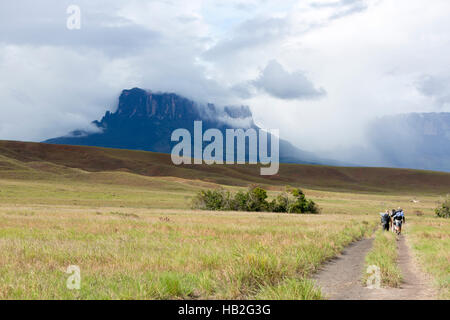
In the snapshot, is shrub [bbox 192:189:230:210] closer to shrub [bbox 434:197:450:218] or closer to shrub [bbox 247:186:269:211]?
shrub [bbox 247:186:269:211]

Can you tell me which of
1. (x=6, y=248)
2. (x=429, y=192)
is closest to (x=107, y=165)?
(x=429, y=192)

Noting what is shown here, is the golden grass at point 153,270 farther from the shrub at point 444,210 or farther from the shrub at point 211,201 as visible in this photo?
the shrub at point 444,210

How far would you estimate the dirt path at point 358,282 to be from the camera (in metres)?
9.31

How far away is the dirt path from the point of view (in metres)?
9.31

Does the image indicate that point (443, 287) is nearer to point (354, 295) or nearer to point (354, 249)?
point (354, 295)

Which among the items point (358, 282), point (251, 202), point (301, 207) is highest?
point (358, 282)

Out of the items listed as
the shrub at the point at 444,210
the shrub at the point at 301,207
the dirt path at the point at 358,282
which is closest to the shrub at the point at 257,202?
the shrub at the point at 301,207

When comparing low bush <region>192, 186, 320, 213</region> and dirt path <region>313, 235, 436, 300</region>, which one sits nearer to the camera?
dirt path <region>313, 235, 436, 300</region>

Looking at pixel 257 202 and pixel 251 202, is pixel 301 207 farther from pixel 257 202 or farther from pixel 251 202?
pixel 251 202

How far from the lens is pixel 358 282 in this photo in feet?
36.0

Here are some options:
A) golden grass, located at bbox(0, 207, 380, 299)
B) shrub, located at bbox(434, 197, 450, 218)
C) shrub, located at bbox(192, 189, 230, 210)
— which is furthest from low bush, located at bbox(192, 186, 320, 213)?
golden grass, located at bbox(0, 207, 380, 299)

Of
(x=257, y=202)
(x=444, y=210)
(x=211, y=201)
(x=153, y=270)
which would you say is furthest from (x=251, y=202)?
(x=153, y=270)

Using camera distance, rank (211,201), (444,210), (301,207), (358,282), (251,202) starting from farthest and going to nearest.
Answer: (211,201) → (251,202) → (301,207) → (444,210) → (358,282)

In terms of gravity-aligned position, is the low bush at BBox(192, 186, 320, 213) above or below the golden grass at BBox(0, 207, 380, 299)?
below
